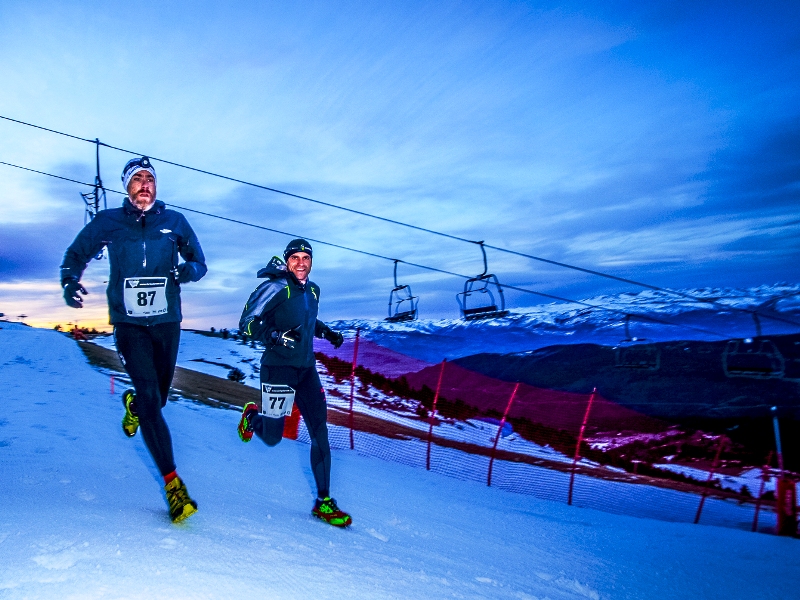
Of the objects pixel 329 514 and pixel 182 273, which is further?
pixel 329 514

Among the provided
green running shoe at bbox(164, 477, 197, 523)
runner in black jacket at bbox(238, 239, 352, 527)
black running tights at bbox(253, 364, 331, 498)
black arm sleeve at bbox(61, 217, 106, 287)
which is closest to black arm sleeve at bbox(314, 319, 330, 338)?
runner in black jacket at bbox(238, 239, 352, 527)

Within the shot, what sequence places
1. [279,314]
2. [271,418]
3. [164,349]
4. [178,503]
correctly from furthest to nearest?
[271,418]
[279,314]
[164,349]
[178,503]

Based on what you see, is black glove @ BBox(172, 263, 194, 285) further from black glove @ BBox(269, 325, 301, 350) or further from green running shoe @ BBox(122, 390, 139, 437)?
green running shoe @ BBox(122, 390, 139, 437)

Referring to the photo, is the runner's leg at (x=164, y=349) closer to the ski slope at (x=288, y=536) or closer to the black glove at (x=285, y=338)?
the black glove at (x=285, y=338)

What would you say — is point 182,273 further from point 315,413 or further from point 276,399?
point 315,413

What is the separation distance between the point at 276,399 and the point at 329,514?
2.90ft

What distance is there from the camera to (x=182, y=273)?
3.33 m

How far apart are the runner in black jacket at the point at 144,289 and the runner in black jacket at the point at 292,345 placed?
0.52 m

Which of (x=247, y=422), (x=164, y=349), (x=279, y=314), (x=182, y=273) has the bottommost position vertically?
(x=247, y=422)

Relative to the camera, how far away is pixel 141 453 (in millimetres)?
4906

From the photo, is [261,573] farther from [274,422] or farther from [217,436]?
[217,436]

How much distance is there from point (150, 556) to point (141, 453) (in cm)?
274

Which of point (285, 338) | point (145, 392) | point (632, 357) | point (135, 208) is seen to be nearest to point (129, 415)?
point (145, 392)

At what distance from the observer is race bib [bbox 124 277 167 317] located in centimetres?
314
